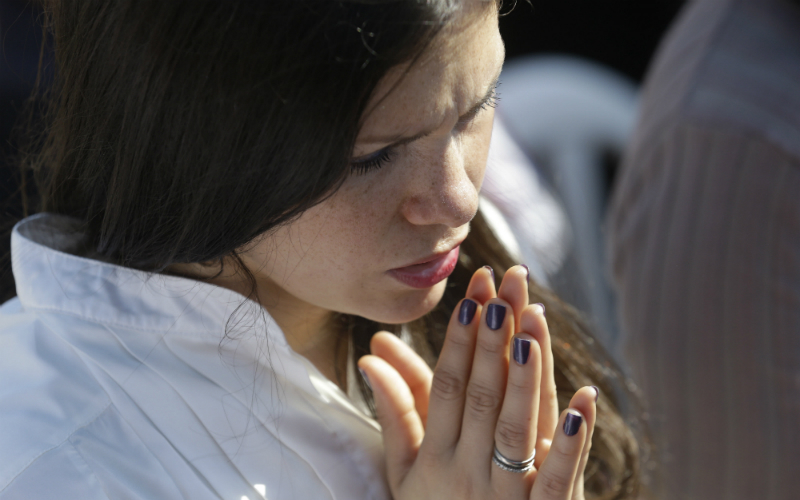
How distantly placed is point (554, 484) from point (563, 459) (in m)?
0.03

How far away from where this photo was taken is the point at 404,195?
65cm

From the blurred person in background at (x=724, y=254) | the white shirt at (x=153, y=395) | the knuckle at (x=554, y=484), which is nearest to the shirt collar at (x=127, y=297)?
the white shirt at (x=153, y=395)

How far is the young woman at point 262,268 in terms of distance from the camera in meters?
0.59

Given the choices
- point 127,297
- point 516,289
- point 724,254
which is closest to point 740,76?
point 724,254

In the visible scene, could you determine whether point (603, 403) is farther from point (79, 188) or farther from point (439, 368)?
point (79, 188)

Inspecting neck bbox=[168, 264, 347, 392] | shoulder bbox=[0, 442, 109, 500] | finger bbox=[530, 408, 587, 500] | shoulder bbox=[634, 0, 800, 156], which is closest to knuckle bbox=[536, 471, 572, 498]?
finger bbox=[530, 408, 587, 500]

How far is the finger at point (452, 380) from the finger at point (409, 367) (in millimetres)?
113

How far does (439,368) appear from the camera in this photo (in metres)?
0.77

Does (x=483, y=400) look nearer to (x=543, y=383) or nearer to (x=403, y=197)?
(x=543, y=383)

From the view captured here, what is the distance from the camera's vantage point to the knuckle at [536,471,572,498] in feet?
2.38

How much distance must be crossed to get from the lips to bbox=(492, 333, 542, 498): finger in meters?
0.11

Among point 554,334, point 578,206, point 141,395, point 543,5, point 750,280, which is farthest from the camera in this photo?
point 543,5

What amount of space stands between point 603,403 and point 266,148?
0.72 m

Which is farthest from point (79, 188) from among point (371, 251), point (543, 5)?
point (543, 5)
